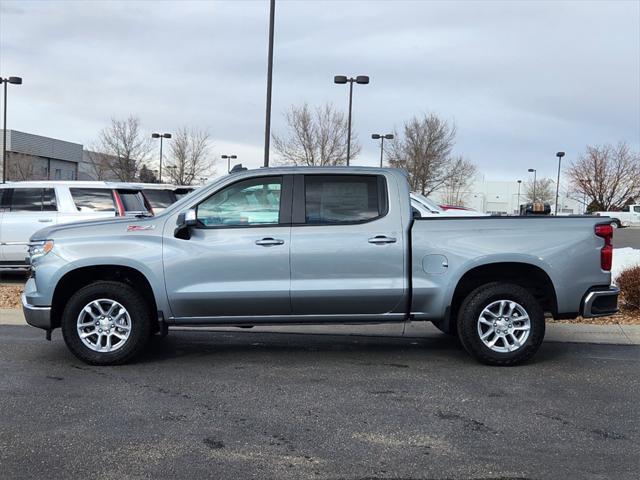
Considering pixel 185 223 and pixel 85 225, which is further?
pixel 85 225

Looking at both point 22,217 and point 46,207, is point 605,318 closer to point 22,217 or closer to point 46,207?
point 46,207

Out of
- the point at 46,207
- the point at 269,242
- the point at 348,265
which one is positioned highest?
the point at 46,207

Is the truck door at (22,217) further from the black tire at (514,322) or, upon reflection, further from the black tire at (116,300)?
the black tire at (514,322)

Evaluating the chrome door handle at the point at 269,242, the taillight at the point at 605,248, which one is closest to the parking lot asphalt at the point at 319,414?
the taillight at the point at 605,248

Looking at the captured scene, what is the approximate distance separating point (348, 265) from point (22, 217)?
799cm

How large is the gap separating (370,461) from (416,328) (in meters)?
4.40

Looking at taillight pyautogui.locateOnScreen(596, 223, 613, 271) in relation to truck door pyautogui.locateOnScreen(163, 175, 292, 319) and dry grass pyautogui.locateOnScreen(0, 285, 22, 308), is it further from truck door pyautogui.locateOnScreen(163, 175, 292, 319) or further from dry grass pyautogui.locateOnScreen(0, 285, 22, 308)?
dry grass pyautogui.locateOnScreen(0, 285, 22, 308)

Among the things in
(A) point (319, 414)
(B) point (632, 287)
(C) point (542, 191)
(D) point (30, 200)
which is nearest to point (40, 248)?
(A) point (319, 414)

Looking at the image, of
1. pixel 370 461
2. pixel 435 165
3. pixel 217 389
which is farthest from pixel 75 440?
pixel 435 165

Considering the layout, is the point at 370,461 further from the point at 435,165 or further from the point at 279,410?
the point at 435,165

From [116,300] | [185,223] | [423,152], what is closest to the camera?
[185,223]

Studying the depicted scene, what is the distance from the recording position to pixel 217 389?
216 inches

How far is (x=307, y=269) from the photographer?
20.0 ft

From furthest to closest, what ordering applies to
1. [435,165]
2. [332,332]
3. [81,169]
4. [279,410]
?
[81,169] → [435,165] → [332,332] → [279,410]
